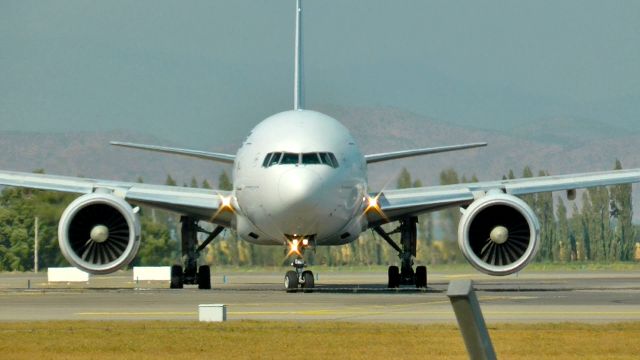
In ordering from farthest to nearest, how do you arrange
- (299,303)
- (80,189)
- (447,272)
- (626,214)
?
(626,214)
(447,272)
(80,189)
(299,303)

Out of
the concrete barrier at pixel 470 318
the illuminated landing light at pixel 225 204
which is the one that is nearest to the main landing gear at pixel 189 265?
the illuminated landing light at pixel 225 204

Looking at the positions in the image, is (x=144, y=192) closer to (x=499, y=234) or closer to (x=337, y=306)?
(x=499, y=234)

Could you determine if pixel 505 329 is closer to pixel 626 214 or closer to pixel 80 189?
pixel 80 189

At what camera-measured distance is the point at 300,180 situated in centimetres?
3275

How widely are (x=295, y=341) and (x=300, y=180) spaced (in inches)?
574

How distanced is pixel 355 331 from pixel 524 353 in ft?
12.0

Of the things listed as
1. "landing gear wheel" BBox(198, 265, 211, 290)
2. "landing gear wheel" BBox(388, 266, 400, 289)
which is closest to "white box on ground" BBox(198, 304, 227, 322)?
"landing gear wheel" BBox(198, 265, 211, 290)

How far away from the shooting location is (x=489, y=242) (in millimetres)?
34469

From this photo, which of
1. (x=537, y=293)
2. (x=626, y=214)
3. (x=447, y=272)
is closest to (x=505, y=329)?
(x=537, y=293)

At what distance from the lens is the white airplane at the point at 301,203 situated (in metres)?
33.4

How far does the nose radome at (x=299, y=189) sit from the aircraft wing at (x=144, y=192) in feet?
13.9

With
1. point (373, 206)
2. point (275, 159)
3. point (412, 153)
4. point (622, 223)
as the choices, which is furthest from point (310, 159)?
point (622, 223)

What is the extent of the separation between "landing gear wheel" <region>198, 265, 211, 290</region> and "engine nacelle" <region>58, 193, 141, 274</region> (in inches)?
155

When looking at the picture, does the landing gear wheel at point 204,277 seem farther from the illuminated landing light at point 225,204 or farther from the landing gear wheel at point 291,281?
the landing gear wheel at point 291,281
